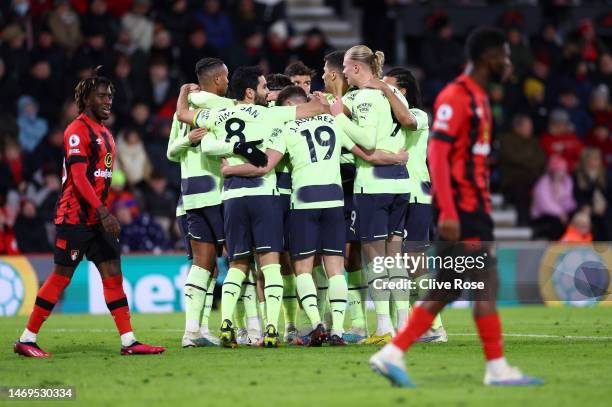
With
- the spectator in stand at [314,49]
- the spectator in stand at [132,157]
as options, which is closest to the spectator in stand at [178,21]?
the spectator in stand at [314,49]

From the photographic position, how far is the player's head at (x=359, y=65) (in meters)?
11.0

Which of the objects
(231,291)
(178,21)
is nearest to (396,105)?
(231,291)

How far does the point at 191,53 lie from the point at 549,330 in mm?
9659

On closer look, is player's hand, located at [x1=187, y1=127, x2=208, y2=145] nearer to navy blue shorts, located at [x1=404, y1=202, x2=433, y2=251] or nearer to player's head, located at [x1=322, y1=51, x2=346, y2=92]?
player's head, located at [x1=322, y1=51, x2=346, y2=92]

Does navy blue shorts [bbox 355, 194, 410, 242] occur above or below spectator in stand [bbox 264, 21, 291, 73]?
below

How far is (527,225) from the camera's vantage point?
21828 mm

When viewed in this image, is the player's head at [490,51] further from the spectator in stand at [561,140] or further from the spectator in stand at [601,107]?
the spectator in stand at [601,107]

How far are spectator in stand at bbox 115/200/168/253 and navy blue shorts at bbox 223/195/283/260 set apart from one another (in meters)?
7.52

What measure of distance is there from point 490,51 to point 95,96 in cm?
378

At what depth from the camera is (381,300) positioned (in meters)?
11.1

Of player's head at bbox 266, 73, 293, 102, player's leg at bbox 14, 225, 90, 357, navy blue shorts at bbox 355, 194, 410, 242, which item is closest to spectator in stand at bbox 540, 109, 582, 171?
player's head at bbox 266, 73, 293, 102

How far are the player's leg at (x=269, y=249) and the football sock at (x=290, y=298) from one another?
886mm

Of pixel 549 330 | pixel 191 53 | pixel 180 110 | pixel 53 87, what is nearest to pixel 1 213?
pixel 53 87

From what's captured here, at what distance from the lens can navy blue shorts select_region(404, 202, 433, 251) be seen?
38.7ft
